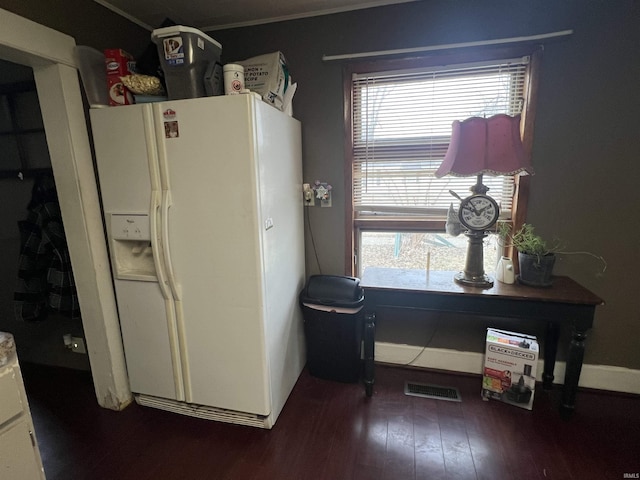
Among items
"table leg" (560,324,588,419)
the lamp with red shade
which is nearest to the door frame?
the lamp with red shade

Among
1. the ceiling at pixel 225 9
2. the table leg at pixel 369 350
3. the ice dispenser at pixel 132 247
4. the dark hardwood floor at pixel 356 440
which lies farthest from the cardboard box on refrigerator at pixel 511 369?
the ceiling at pixel 225 9

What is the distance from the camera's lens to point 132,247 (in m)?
1.80

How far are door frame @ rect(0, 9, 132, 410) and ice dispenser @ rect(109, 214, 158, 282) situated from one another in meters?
0.14

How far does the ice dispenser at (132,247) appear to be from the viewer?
1.65 metres

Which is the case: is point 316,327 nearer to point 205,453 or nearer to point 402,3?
point 205,453

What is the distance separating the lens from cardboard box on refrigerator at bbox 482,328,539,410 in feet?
5.88

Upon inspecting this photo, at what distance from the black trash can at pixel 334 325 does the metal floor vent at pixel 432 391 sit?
35 cm

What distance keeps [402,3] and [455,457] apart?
2.52 metres

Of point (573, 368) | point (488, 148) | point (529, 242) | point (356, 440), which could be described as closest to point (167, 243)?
point (356, 440)

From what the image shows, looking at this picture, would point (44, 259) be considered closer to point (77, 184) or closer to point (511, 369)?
point (77, 184)

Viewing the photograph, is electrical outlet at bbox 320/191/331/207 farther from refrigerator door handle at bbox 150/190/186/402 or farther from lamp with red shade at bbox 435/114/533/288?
refrigerator door handle at bbox 150/190/186/402

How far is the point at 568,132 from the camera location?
179 centimetres

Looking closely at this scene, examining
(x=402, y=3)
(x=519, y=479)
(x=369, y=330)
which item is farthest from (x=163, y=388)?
(x=402, y=3)

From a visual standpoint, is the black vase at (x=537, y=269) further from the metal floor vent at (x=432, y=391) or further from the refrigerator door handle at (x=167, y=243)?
the refrigerator door handle at (x=167, y=243)
